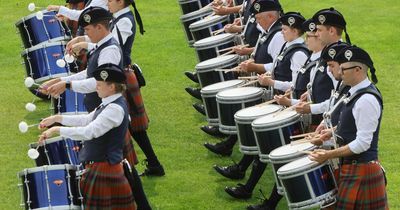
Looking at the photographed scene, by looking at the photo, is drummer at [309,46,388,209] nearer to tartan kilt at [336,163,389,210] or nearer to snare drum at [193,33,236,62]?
tartan kilt at [336,163,389,210]

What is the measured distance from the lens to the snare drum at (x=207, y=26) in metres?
11.9

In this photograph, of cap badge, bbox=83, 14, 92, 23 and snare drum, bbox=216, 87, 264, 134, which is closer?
cap badge, bbox=83, 14, 92, 23

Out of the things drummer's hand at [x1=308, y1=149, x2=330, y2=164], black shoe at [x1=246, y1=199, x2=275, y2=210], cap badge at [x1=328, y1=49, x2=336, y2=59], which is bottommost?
black shoe at [x1=246, y1=199, x2=275, y2=210]

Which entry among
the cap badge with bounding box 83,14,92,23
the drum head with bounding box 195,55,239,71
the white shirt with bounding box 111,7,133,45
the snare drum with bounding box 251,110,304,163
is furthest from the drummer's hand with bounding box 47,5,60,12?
the snare drum with bounding box 251,110,304,163

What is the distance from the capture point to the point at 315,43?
868cm

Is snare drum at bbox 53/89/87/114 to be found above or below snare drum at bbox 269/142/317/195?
above

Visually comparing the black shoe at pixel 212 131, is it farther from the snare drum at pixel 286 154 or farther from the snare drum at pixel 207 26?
the snare drum at pixel 286 154

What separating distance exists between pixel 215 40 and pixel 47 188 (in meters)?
3.97

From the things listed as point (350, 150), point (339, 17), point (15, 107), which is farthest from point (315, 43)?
point (15, 107)

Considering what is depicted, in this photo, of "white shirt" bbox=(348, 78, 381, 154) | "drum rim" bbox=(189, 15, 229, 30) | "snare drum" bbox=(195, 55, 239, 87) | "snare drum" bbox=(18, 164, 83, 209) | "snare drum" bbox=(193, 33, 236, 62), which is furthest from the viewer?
"drum rim" bbox=(189, 15, 229, 30)

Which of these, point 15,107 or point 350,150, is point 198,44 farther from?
point 350,150

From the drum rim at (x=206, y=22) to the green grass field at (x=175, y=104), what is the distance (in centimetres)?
97

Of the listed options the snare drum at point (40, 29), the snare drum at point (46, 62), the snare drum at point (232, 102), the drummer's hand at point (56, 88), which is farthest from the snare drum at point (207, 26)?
the drummer's hand at point (56, 88)

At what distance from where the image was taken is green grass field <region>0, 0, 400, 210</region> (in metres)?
9.83
